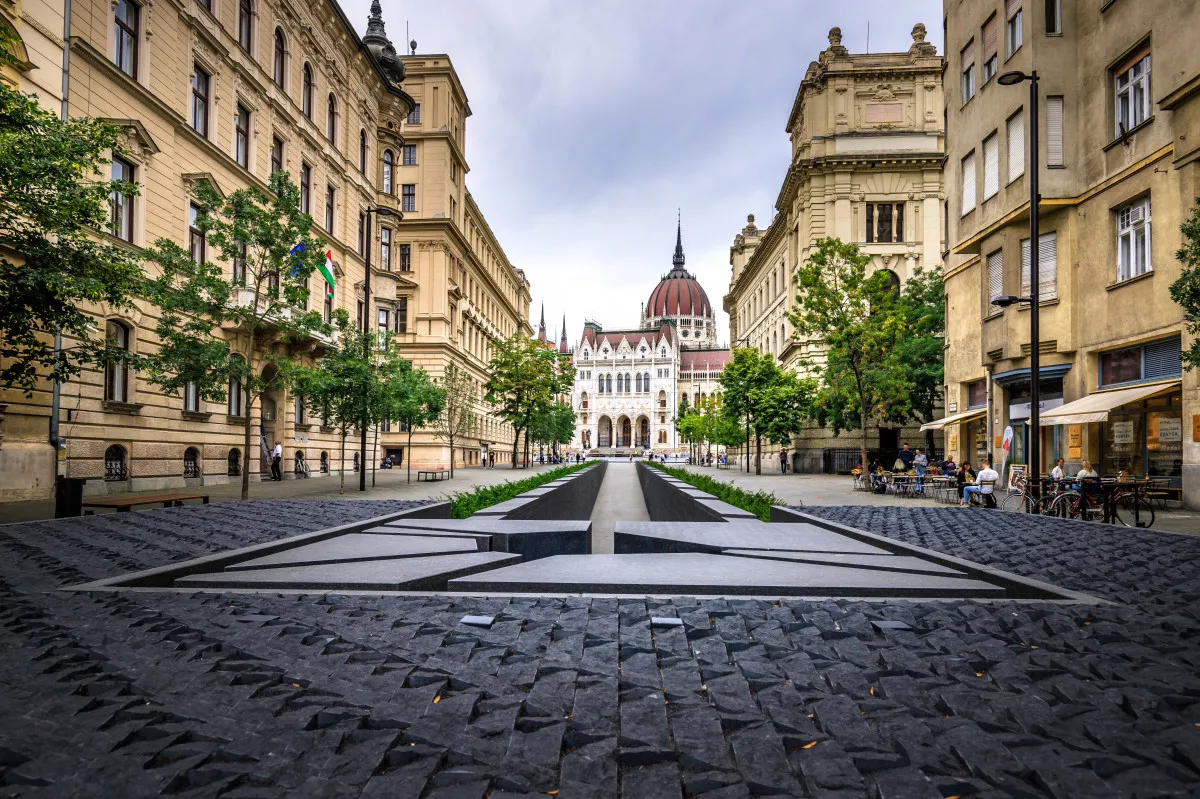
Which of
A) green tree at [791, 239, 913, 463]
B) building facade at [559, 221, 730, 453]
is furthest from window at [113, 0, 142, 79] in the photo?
building facade at [559, 221, 730, 453]

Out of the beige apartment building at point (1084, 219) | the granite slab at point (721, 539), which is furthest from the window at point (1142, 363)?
the granite slab at point (721, 539)

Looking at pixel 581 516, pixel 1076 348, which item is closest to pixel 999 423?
pixel 1076 348

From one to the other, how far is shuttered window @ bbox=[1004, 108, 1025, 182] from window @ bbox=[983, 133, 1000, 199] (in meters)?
0.47

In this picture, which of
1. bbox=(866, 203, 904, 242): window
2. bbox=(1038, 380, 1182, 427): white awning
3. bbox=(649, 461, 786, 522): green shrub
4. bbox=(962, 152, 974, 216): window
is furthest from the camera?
bbox=(866, 203, 904, 242): window

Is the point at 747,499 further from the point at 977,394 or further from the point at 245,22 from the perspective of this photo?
the point at 245,22

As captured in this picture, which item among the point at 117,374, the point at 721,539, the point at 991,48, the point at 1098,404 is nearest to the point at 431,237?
the point at 117,374

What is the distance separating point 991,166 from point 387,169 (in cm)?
3203

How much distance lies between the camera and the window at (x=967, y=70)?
24.0 metres

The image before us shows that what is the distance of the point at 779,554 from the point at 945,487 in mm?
15211

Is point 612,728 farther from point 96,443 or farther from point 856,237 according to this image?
point 856,237

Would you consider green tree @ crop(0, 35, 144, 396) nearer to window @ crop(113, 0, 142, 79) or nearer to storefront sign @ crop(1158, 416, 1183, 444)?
window @ crop(113, 0, 142, 79)

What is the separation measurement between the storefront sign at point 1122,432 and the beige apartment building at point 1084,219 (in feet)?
0.13

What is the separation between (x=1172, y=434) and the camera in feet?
55.4

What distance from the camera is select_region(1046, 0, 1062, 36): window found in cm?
2005
